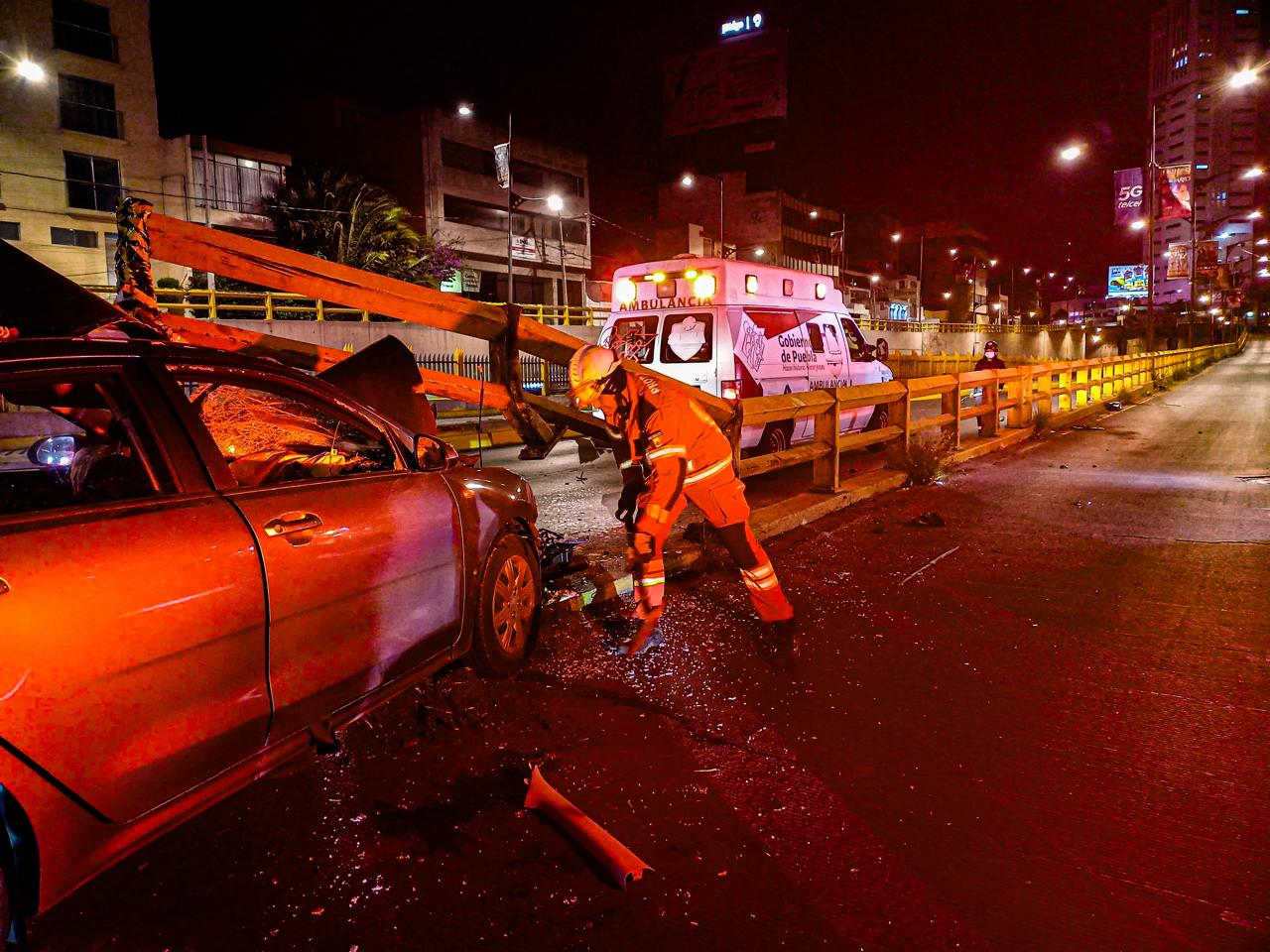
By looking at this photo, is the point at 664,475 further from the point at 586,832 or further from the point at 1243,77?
the point at 1243,77

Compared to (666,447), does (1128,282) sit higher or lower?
higher

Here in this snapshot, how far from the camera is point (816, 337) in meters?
11.2

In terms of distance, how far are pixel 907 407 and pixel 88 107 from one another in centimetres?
3334

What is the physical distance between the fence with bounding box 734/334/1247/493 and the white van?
29.5 inches

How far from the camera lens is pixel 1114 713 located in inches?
153

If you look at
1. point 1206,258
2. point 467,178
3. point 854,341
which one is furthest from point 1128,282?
point 854,341

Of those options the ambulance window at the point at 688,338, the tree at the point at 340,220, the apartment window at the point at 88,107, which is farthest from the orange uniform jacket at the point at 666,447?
the apartment window at the point at 88,107

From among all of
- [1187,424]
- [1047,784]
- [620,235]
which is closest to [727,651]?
[1047,784]

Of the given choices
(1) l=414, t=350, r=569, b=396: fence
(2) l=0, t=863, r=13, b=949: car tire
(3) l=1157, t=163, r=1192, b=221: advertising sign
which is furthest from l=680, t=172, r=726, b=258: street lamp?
(2) l=0, t=863, r=13, b=949: car tire

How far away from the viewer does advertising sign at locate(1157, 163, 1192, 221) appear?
30844 mm

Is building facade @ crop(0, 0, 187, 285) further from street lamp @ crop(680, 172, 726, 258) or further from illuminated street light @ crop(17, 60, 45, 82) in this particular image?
street lamp @ crop(680, 172, 726, 258)

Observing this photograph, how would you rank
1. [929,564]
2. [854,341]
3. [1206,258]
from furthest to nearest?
1. [1206,258]
2. [854,341]
3. [929,564]

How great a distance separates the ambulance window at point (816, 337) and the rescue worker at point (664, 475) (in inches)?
273

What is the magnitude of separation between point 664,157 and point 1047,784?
74528 mm
